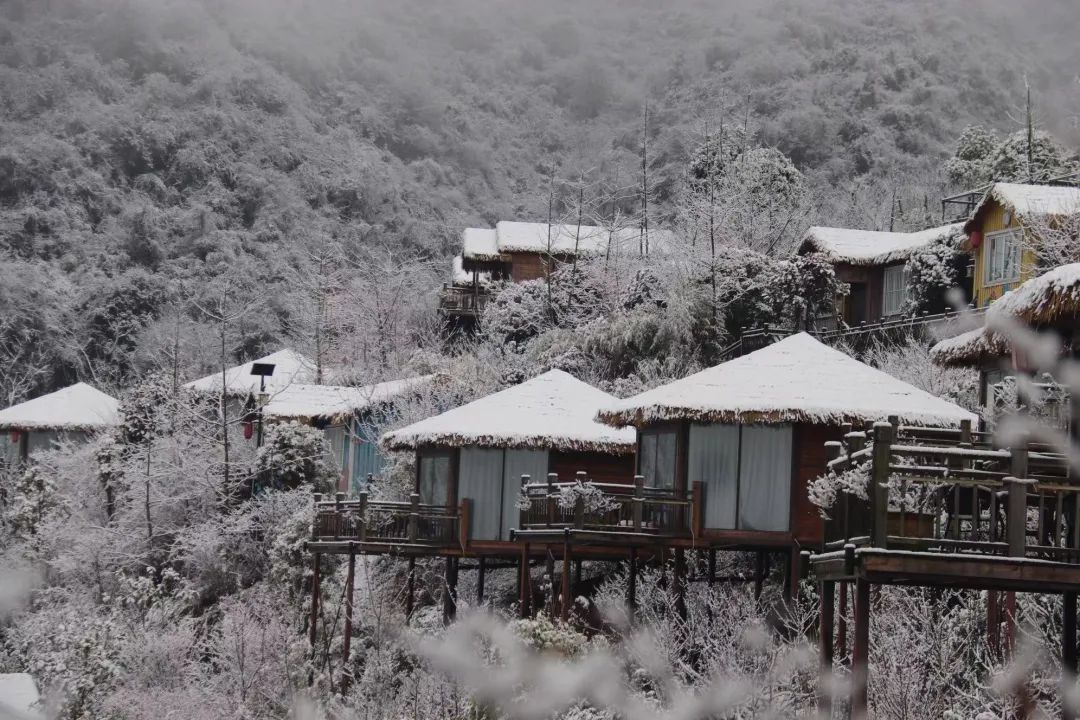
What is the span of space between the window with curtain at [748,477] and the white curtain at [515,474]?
183 inches

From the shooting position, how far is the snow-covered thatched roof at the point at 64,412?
48812 mm

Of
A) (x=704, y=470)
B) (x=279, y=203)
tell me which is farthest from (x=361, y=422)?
(x=279, y=203)

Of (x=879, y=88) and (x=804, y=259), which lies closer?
(x=804, y=259)

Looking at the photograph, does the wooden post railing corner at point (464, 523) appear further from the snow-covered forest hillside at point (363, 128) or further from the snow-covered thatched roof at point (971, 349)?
the snow-covered forest hillside at point (363, 128)

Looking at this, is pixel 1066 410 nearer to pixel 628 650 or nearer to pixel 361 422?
pixel 628 650

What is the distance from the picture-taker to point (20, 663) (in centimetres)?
3266

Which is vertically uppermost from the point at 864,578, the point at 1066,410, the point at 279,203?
the point at 279,203

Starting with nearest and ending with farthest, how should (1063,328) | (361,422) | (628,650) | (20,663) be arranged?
(1063,328), (628,650), (20,663), (361,422)

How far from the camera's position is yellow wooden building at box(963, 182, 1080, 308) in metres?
32.0

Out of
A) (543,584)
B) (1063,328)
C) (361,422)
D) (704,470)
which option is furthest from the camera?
(361,422)

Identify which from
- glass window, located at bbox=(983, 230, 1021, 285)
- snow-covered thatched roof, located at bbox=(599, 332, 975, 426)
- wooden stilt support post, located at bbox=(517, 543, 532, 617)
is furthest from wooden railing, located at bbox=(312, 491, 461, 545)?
glass window, located at bbox=(983, 230, 1021, 285)

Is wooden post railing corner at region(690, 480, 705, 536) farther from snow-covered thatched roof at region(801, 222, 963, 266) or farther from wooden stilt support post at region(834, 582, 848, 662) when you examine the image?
snow-covered thatched roof at region(801, 222, 963, 266)

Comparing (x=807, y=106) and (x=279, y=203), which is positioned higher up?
(x=807, y=106)

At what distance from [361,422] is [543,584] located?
12.4 meters
